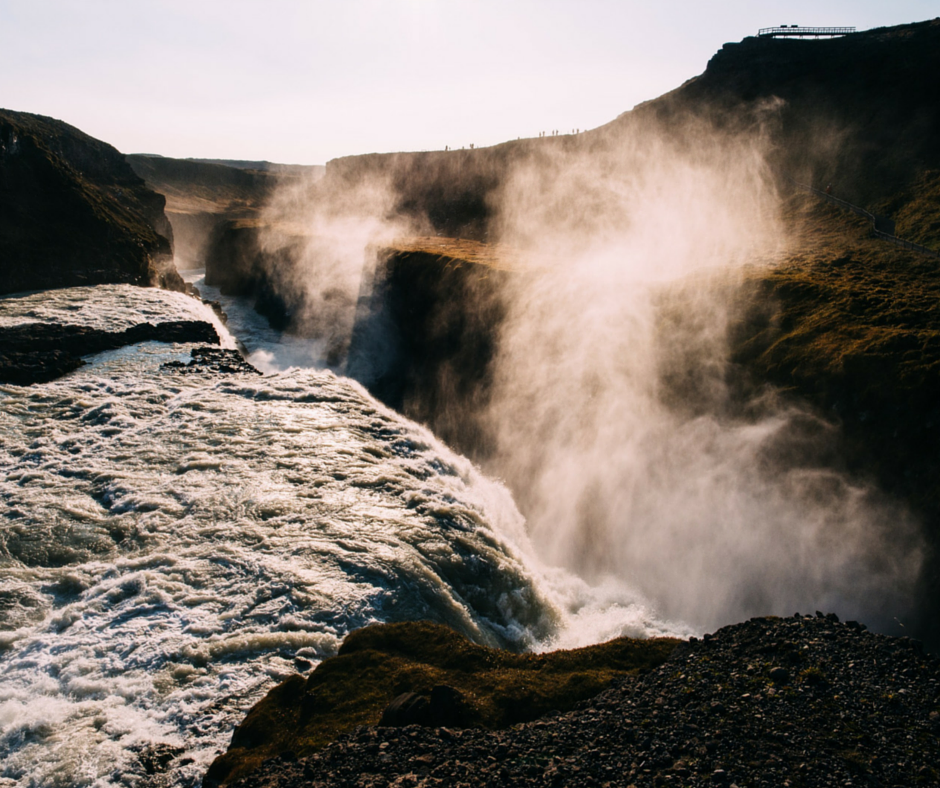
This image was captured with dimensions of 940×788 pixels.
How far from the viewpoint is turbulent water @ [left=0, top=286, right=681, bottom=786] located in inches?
399

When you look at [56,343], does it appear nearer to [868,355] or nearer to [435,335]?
[435,335]

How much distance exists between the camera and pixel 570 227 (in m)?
48.4

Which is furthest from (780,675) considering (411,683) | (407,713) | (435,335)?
(435,335)

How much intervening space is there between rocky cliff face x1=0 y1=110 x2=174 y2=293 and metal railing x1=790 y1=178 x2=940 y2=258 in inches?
1913

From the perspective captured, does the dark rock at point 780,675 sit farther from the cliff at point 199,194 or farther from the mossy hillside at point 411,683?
the cliff at point 199,194

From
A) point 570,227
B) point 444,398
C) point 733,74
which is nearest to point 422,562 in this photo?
point 444,398

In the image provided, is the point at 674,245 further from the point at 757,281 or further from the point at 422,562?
the point at 422,562

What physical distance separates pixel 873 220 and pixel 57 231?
173 feet

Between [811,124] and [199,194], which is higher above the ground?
[199,194]

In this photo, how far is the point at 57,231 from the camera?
3759 centimetres

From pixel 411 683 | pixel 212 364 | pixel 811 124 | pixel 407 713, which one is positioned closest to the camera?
pixel 407 713

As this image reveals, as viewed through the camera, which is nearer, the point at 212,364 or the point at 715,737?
the point at 715,737


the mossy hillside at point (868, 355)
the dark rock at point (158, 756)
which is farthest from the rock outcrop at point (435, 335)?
the dark rock at point (158, 756)

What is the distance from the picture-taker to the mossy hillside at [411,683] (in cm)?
899
